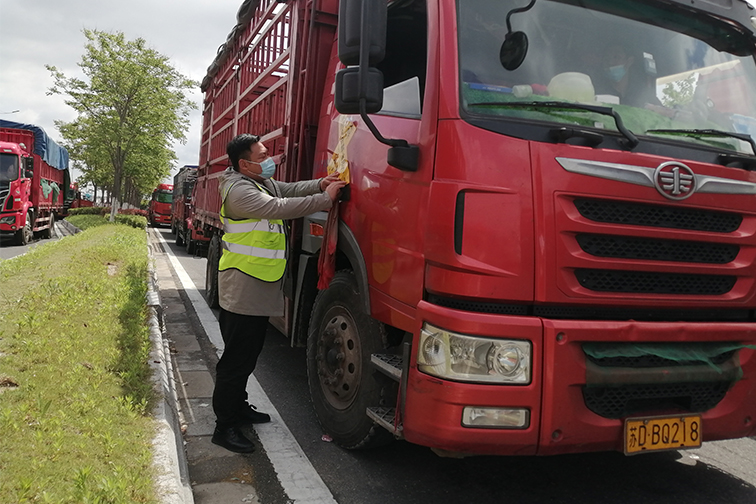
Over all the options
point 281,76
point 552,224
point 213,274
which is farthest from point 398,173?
point 213,274

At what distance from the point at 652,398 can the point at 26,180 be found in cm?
1873

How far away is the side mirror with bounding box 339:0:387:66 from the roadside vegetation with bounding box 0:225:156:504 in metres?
2.12

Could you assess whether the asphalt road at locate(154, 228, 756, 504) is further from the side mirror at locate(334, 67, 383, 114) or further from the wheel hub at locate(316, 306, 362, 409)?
the side mirror at locate(334, 67, 383, 114)

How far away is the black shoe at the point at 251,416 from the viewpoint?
3993 millimetres

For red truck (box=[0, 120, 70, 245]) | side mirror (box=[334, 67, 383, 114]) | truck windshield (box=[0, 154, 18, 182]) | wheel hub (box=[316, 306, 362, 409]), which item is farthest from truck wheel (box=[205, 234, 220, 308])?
truck windshield (box=[0, 154, 18, 182])

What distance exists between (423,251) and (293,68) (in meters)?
2.42

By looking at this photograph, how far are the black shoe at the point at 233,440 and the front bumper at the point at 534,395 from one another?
1328mm

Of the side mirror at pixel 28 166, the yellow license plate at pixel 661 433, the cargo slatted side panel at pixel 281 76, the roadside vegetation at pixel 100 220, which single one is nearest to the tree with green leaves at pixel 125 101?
the roadside vegetation at pixel 100 220

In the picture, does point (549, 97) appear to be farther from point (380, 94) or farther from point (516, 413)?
point (516, 413)

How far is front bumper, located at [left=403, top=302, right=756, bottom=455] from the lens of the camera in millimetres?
2461

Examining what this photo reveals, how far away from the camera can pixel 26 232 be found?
17984mm

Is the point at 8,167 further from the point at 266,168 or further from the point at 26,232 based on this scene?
the point at 266,168

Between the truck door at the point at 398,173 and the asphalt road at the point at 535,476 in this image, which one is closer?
the truck door at the point at 398,173

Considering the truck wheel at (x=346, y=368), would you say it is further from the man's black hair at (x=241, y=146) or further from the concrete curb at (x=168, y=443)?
the man's black hair at (x=241, y=146)
